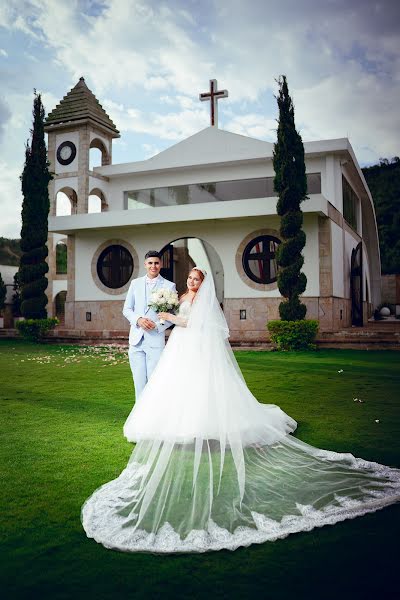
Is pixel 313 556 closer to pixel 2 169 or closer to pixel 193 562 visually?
pixel 193 562

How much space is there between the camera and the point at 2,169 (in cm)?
2502

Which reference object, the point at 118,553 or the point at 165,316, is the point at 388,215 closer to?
the point at 165,316

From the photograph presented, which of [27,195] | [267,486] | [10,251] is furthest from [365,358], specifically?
[10,251]

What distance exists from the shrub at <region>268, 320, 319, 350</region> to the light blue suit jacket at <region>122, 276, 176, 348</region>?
978 centimetres

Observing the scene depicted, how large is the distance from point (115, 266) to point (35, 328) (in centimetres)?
423

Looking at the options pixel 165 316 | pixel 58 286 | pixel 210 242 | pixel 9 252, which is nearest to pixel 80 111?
pixel 210 242

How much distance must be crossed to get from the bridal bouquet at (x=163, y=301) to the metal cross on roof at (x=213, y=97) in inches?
701

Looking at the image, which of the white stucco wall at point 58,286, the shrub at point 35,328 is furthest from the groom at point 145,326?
the white stucco wall at point 58,286

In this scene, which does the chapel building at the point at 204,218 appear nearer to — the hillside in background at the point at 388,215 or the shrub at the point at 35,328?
the shrub at the point at 35,328

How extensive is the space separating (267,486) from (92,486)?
140 centimetres

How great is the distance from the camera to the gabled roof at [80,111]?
75.1 feet

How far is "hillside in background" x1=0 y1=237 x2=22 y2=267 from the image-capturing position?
55.6 meters

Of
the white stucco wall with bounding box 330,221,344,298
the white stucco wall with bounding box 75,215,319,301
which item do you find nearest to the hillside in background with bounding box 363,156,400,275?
the white stucco wall with bounding box 330,221,344,298

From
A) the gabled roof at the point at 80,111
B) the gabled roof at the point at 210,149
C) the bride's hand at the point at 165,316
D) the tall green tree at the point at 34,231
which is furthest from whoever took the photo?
the gabled roof at the point at 80,111
